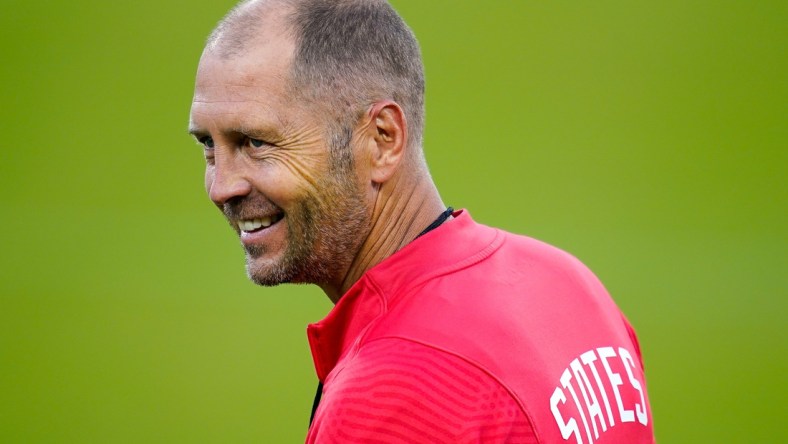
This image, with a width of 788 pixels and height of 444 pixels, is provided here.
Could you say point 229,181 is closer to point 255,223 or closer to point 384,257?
point 255,223

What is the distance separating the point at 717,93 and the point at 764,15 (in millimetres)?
375

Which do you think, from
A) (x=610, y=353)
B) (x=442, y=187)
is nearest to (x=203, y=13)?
(x=442, y=187)

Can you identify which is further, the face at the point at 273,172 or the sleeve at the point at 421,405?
the face at the point at 273,172

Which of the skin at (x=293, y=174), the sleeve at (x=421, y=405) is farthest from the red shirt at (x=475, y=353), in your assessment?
the skin at (x=293, y=174)

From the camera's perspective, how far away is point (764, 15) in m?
4.02

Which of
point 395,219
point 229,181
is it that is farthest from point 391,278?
point 229,181

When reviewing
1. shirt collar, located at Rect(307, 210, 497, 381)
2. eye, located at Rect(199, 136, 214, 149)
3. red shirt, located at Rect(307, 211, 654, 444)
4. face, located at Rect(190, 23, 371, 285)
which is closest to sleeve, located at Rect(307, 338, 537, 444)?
red shirt, located at Rect(307, 211, 654, 444)

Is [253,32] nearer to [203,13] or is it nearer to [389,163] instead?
[389,163]

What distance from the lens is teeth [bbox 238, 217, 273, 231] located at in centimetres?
142

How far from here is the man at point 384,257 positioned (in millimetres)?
1145

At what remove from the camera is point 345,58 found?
54.5 inches

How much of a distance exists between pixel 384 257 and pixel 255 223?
0.19 m

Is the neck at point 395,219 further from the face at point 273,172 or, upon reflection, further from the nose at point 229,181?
the nose at point 229,181

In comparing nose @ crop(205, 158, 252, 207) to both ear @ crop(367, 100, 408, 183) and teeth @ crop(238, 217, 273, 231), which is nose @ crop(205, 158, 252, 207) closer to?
teeth @ crop(238, 217, 273, 231)
